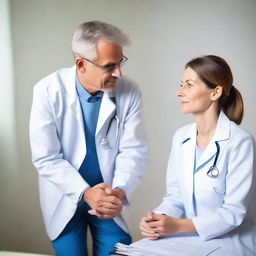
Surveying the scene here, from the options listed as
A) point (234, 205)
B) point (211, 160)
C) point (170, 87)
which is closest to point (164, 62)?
point (170, 87)

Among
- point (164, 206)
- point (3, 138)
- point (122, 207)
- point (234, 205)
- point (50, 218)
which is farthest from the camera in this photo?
point (3, 138)

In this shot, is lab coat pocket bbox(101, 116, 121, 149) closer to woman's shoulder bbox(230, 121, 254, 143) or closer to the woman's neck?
the woman's neck

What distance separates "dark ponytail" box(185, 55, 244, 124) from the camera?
140 cm

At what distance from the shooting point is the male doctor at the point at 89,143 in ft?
5.23

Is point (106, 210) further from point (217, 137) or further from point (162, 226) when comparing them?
point (217, 137)

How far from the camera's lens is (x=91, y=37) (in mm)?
1582

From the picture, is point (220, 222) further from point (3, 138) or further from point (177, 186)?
point (3, 138)

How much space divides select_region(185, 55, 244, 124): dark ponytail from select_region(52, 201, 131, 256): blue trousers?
0.72 m

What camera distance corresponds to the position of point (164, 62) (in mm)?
1756

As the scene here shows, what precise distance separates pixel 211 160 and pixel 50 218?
780mm

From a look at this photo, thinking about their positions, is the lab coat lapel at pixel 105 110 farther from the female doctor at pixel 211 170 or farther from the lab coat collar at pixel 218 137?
the lab coat collar at pixel 218 137

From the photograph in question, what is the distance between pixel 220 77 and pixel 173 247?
589 mm

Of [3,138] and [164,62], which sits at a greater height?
[164,62]

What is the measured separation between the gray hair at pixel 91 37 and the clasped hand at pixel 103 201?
0.52 metres
